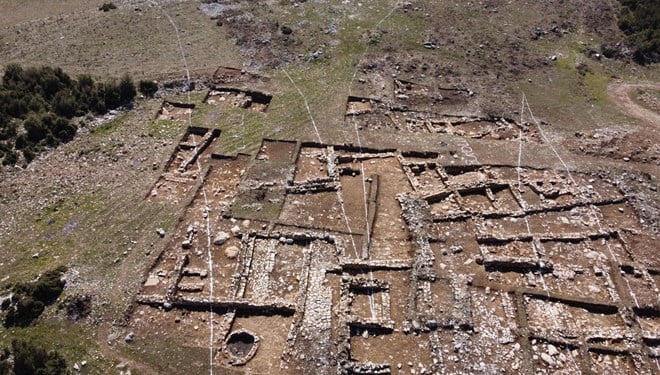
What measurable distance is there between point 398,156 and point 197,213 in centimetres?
1018

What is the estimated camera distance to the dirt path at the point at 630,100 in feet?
91.2

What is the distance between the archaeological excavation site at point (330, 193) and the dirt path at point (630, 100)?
0.18m

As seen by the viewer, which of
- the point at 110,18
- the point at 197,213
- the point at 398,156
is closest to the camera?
the point at 197,213

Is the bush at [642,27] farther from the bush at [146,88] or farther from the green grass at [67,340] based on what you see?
the green grass at [67,340]

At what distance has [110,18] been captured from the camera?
119 ft

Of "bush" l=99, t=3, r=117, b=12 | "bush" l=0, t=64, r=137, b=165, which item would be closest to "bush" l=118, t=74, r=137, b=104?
"bush" l=0, t=64, r=137, b=165

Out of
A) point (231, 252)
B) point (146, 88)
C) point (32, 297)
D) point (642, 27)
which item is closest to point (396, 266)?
point (231, 252)

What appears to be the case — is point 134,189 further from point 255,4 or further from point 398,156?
point 255,4

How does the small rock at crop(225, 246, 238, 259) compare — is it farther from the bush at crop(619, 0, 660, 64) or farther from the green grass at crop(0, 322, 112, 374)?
the bush at crop(619, 0, 660, 64)

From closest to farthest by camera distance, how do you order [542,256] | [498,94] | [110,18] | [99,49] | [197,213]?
1. [542,256]
2. [197,213]
3. [498,94]
4. [99,49]
5. [110,18]

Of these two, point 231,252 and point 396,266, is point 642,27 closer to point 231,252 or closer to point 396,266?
point 396,266

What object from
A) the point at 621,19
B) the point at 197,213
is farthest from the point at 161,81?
the point at 621,19

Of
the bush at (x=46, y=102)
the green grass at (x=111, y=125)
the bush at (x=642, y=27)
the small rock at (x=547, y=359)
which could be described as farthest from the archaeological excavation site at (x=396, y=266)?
the bush at (x=642, y=27)

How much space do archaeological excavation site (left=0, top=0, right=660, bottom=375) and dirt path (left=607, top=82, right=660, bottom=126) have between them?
18 centimetres
